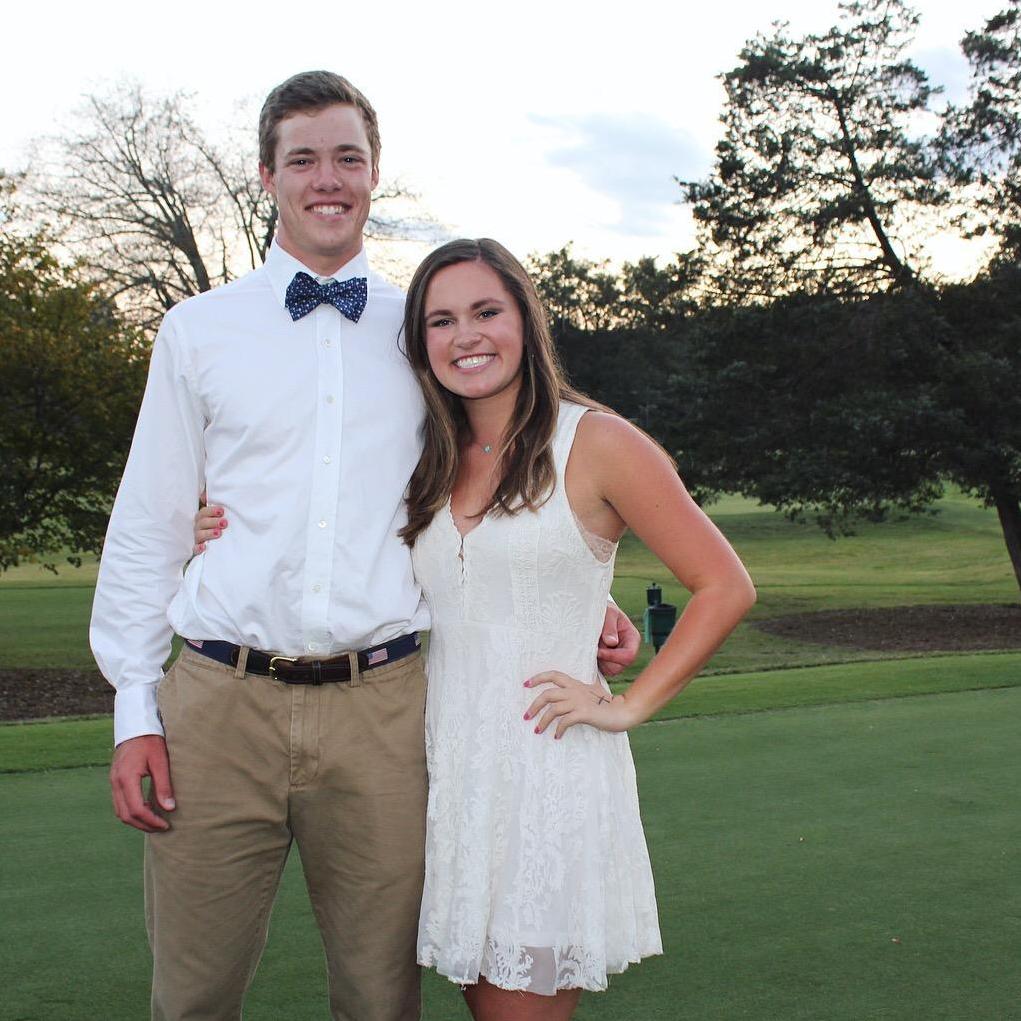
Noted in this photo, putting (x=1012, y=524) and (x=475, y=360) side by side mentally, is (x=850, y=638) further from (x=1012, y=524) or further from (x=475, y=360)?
(x=475, y=360)

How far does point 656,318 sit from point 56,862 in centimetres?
1447

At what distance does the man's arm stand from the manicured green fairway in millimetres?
924

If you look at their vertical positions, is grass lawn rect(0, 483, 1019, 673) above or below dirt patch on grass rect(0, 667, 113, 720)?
below

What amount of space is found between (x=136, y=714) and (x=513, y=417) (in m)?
0.97

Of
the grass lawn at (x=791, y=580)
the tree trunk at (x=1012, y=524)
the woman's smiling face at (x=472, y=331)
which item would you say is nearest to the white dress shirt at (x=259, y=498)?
the woman's smiling face at (x=472, y=331)

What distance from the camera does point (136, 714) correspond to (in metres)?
2.57

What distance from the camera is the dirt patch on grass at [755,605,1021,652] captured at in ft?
Result: 46.4

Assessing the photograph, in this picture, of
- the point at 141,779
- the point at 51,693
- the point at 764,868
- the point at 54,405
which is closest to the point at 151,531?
the point at 141,779

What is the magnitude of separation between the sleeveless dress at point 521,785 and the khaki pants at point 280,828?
2.9 inches

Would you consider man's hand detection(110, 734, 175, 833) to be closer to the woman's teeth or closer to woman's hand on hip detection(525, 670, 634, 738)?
woman's hand on hip detection(525, 670, 634, 738)

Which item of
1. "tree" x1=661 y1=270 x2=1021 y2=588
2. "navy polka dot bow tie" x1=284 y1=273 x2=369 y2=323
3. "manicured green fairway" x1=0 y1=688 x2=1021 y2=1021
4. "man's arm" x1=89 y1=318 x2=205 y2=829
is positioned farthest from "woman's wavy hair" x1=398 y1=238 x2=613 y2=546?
"tree" x1=661 y1=270 x2=1021 y2=588

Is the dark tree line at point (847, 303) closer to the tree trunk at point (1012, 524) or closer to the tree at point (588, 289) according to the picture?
the tree trunk at point (1012, 524)

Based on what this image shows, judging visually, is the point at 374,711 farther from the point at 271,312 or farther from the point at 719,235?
the point at 719,235

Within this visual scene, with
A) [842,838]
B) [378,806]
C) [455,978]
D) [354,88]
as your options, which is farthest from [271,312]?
[842,838]
